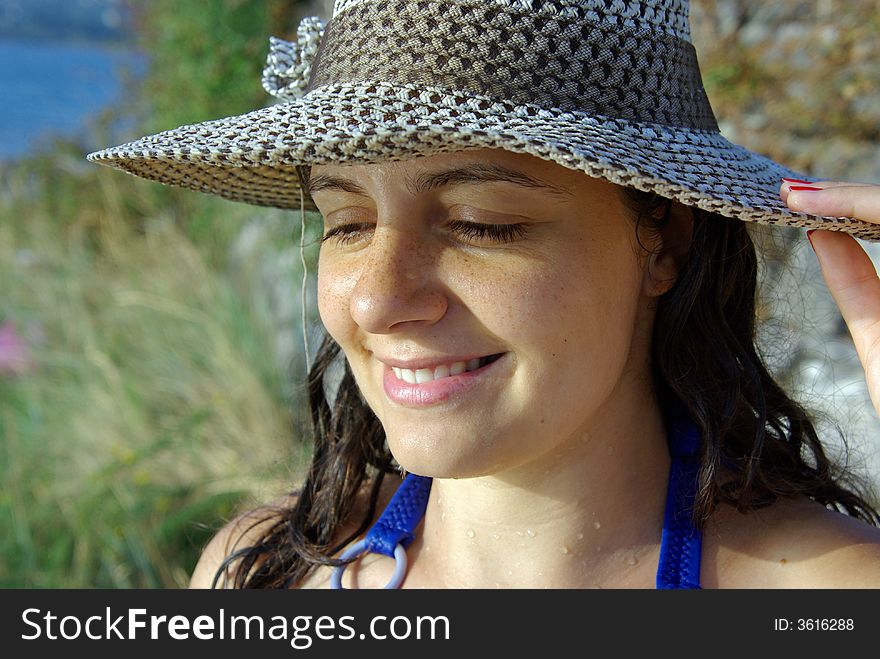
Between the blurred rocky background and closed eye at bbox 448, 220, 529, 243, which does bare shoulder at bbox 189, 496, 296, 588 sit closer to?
closed eye at bbox 448, 220, 529, 243

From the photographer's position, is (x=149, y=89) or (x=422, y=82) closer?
(x=422, y=82)

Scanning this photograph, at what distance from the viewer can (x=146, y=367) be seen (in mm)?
5852

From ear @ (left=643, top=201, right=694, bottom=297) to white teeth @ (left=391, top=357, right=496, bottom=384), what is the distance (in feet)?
1.51

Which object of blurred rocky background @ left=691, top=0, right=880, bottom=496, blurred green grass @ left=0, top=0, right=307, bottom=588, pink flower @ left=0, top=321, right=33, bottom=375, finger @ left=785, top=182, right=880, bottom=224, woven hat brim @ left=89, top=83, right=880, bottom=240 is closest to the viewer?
woven hat brim @ left=89, top=83, right=880, bottom=240

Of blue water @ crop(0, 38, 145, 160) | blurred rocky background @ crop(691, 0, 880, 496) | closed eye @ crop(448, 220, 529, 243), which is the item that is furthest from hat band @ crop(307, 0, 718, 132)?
blue water @ crop(0, 38, 145, 160)

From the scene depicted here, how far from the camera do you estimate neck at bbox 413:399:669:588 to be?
2.08 metres

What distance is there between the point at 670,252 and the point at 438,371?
61 centimetres

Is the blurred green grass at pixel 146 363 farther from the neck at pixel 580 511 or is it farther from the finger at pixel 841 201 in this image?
the finger at pixel 841 201

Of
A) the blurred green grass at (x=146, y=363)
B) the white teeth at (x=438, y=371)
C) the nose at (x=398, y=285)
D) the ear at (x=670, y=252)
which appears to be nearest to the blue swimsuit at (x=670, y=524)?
the ear at (x=670, y=252)

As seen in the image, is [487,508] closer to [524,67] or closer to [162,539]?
[524,67]

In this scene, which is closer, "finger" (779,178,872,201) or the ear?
"finger" (779,178,872,201)
